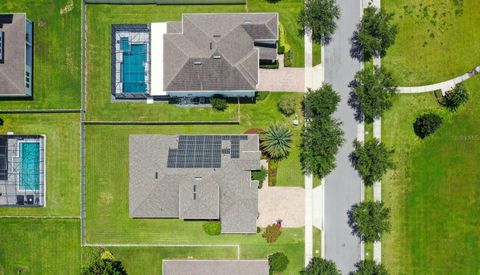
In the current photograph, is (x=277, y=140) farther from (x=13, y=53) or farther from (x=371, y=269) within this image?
(x=13, y=53)

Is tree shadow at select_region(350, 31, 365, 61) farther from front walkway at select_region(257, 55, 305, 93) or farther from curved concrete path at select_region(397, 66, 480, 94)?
front walkway at select_region(257, 55, 305, 93)

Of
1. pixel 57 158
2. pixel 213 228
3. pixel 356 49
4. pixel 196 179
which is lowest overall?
pixel 213 228

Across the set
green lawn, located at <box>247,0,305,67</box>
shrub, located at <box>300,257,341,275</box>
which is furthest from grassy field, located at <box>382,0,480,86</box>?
shrub, located at <box>300,257,341,275</box>

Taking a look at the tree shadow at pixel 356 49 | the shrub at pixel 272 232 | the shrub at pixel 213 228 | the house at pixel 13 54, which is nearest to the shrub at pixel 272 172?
the shrub at pixel 272 232

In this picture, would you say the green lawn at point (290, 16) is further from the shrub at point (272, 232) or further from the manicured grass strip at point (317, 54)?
the shrub at point (272, 232)

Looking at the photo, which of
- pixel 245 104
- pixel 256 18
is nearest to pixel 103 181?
pixel 245 104

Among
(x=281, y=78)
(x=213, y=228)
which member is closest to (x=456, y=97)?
(x=281, y=78)

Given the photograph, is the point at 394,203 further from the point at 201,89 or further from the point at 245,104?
the point at 201,89
